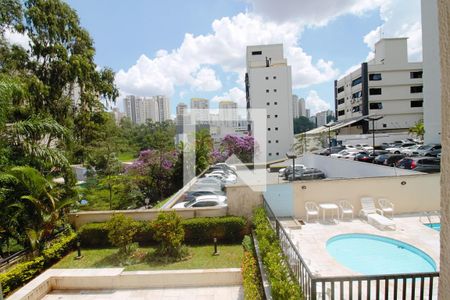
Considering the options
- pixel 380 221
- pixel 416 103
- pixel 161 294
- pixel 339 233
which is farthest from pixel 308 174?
pixel 416 103

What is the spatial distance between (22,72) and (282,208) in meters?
13.3

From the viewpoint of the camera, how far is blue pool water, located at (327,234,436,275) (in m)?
7.78

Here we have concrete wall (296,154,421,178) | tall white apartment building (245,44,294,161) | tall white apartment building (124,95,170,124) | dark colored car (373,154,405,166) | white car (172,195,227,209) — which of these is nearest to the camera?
white car (172,195,227,209)

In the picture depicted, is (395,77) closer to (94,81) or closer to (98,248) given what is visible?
(94,81)

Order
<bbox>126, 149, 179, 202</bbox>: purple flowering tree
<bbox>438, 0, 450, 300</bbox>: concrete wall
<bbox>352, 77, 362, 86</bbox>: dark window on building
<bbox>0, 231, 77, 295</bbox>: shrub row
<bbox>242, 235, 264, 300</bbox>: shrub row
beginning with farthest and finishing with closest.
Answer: <bbox>352, 77, 362, 86</bbox>: dark window on building
<bbox>126, 149, 179, 202</bbox>: purple flowering tree
<bbox>0, 231, 77, 295</bbox>: shrub row
<bbox>242, 235, 264, 300</bbox>: shrub row
<bbox>438, 0, 450, 300</bbox>: concrete wall

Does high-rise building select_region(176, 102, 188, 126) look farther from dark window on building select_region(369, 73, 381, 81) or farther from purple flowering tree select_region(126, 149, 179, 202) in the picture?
dark window on building select_region(369, 73, 381, 81)

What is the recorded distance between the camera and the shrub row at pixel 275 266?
419 centimetres

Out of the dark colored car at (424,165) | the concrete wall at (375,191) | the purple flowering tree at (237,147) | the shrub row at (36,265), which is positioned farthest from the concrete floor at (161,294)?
the purple flowering tree at (237,147)

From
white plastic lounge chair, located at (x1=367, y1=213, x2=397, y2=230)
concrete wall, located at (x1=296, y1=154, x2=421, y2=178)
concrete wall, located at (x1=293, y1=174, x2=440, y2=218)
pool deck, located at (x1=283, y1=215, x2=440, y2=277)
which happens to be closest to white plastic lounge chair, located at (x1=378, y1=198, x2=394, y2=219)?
concrete wall, located at (x1=293, y1=174, x2=440, y2=218)

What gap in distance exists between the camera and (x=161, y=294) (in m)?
7.00

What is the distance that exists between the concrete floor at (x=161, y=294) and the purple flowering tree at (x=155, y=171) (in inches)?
449

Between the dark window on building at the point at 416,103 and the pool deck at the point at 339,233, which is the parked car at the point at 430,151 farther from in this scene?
the dark window on building at the point at 416,103

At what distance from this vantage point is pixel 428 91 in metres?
27.9

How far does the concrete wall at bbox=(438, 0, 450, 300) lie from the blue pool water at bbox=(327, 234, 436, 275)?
317 inches
